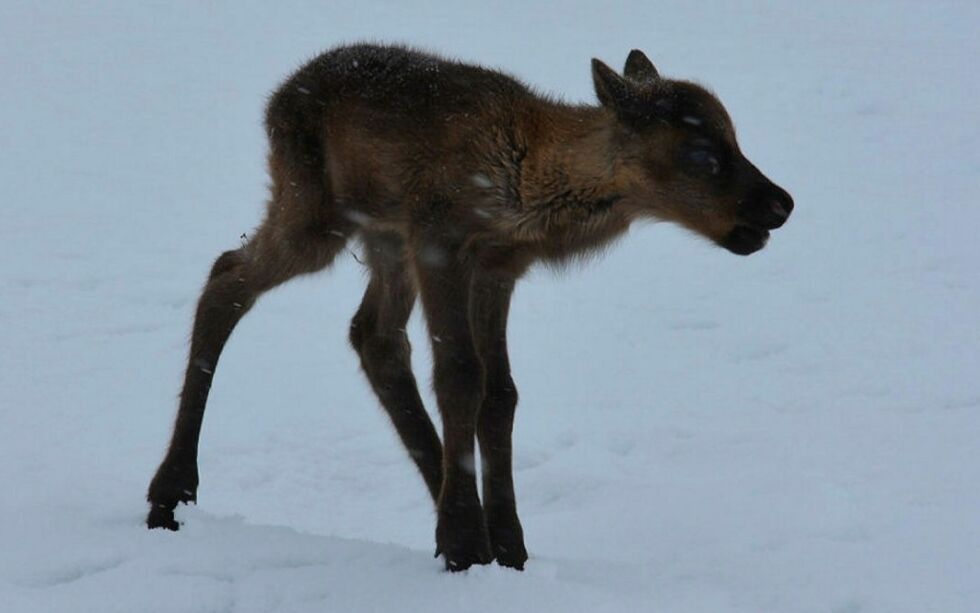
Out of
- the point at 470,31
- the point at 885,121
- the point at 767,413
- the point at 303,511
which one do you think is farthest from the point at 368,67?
the point at 470,31

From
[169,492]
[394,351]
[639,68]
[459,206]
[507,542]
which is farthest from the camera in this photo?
[394,351]

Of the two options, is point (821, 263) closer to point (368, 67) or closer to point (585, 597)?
point (368, 67)

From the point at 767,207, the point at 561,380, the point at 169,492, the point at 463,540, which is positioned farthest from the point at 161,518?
the point at 561,380

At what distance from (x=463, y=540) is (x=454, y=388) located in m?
0.67

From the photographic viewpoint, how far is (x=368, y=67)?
7.37m

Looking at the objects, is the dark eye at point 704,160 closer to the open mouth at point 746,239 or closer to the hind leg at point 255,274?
the open mouth at point 746,239

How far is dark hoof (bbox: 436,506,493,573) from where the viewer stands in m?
6.27

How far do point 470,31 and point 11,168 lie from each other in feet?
28.8

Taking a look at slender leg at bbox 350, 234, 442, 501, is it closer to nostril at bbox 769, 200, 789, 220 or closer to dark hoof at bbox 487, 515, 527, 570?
dark hoof at bbox 487, 515, 527, 570

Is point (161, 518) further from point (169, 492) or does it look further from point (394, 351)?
point (394, 351)

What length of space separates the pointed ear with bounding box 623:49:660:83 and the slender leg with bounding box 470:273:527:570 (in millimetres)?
1216

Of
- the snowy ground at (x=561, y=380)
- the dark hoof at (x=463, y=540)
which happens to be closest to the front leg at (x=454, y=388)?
the dark hoof at (x=463, y=540)

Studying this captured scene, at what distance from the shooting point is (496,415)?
6.97 meters

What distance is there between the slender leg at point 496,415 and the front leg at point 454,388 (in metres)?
0.39
